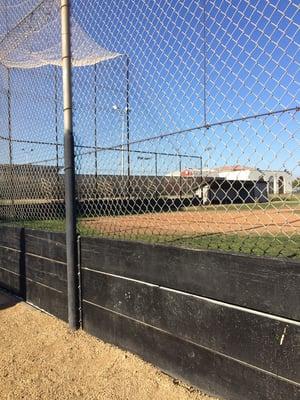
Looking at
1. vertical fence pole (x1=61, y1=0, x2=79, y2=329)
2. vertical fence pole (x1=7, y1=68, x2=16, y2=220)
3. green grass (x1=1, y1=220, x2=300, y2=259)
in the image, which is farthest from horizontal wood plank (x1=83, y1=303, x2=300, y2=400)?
vertical fence pole (x1=7, y1=68, x2=16, y2=220)

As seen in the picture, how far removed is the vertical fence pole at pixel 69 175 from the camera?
3971 millimetres

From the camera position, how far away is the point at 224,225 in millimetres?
9062

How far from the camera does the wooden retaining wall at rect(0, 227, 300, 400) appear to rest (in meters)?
2.32

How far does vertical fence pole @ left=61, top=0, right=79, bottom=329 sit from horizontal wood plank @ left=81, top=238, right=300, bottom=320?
398mm

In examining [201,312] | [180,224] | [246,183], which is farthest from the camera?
[180,224]

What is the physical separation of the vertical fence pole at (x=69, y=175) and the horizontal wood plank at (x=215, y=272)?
0.40m

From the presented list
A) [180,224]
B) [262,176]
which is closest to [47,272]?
[262,176]

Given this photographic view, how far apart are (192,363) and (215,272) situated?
64 centimetres

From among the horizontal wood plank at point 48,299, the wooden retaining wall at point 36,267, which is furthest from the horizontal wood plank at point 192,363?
the wooden retaining wall at point 36,267

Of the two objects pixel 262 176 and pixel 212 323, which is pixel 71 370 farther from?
pixel 262 176

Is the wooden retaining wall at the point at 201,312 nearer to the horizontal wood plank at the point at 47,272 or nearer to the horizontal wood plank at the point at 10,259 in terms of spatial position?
the horizontal wood plank at the point at 47,272

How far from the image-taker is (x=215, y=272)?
2.68 metres

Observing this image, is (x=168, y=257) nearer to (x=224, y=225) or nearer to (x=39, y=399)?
(x=39, y=399)

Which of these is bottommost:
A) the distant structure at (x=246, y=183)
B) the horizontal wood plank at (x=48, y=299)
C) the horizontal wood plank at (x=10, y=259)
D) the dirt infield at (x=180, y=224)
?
the horizontal wood plank at (x=48, y=299)
